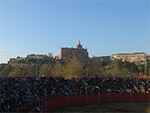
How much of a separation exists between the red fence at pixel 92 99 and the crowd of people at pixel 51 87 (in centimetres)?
74

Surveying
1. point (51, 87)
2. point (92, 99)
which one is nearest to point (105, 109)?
point (92, 99)

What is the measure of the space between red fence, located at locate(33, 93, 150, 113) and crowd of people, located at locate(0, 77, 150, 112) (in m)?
0.74

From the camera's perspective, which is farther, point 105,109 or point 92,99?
point 92,99

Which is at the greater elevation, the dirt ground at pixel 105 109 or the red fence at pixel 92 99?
the red fence at pixel 92 99

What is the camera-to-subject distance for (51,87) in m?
22.1

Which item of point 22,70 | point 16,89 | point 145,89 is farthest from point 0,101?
point 22,70

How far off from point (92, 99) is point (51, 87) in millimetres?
5600

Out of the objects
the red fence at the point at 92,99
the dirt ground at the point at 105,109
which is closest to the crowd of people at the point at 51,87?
the red fence at the point at 92,99

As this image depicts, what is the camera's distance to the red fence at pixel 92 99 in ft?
63.7

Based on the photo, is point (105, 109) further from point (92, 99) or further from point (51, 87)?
point (51, 87)

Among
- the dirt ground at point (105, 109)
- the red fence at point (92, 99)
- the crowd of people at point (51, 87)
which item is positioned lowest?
the dirt ground at point (105, 109)

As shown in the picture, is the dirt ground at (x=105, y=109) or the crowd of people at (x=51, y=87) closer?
the crowd of people at (x=51, y=87)

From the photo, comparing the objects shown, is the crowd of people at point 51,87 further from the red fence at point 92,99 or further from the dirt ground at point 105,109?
the dirt ground at point 105,109

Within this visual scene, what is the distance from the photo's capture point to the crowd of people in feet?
53.0
